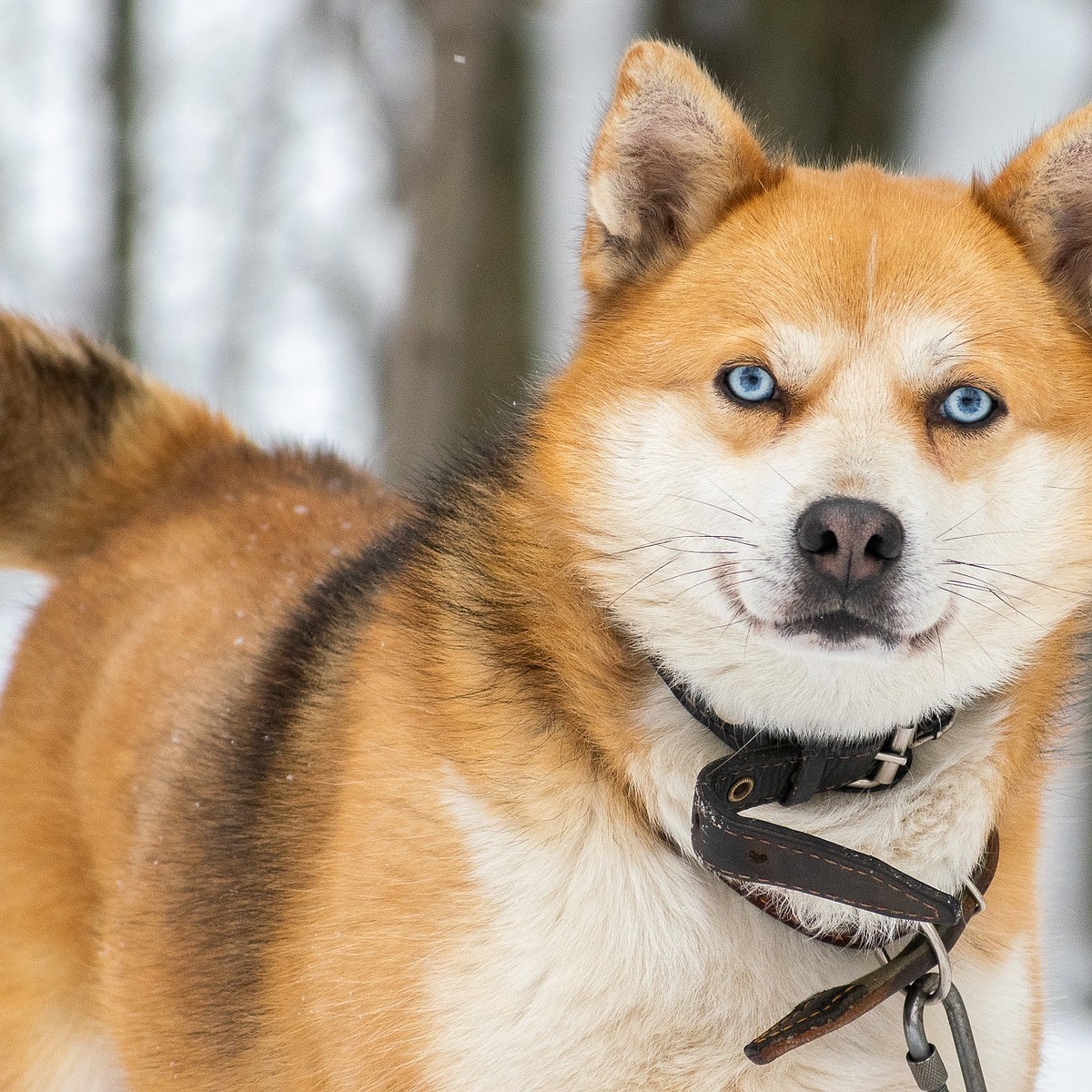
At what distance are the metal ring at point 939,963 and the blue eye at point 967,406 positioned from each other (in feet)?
2.55

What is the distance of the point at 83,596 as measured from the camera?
3.34 metres

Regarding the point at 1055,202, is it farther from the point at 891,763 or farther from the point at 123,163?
the point at 123,163

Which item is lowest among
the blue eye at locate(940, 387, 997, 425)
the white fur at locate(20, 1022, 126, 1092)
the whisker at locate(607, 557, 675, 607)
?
the white fur at locate(20, 1022, 126, 1092)

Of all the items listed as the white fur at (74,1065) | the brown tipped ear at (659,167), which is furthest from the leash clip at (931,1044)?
the white fur at (74,1065)

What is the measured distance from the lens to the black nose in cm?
195

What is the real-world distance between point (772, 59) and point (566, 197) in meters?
1.20

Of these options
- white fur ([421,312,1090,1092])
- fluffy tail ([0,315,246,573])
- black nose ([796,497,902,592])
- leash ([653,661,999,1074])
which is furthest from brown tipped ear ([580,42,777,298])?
fluffy tail ([0,315,246,573])

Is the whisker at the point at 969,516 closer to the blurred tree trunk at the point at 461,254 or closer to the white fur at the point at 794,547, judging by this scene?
the white fur at the point at 794,547

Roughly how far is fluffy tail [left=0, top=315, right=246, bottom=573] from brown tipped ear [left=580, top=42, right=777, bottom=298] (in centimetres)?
153

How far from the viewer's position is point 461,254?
577 cm

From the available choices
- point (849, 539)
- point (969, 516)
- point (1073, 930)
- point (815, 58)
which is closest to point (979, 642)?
point (969, 516)

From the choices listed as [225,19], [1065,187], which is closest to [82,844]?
[1065,187]

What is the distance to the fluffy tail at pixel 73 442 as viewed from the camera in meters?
3.43

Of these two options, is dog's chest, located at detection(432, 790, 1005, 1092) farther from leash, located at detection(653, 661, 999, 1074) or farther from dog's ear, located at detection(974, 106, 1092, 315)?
dog's ear, located at detection(974, 106, 1092, 315)
